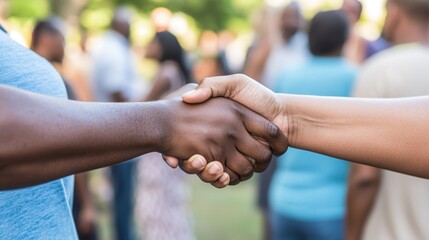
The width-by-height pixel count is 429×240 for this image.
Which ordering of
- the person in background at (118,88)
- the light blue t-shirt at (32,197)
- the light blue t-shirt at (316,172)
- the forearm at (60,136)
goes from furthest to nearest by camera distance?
the person in background at (118,88) → the light blue t-shirt at (316,172) → the light blue t-shirt at (32,197) → the forearm at (60,136)

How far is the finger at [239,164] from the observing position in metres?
2.64

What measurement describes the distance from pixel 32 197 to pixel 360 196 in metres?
1.85

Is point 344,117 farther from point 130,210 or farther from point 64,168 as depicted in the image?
point 130,210

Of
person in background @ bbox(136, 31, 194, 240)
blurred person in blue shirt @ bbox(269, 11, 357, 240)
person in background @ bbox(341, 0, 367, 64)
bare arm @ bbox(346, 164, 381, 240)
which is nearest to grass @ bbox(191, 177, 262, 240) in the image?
person in background @ bbox(136, 31, 194, 240)

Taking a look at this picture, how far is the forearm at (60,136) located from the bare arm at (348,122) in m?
0.45

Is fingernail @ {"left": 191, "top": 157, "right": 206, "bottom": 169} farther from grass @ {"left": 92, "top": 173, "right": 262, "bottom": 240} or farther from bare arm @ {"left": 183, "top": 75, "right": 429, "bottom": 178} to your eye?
grass @ {"left": 92, "top": 173, "right": 262, "bottom": 240}

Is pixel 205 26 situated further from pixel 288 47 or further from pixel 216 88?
pixel 216 88

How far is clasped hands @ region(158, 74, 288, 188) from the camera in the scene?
246 cm

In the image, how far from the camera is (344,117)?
2434 millimetres

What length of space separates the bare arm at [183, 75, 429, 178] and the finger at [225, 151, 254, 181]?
17 centimetres

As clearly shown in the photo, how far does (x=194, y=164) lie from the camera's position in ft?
8.09

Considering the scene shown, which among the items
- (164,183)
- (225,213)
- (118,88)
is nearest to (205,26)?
(225,213)

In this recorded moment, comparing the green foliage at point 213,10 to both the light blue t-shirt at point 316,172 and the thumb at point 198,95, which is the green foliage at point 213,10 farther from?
the thumb at point 198,95

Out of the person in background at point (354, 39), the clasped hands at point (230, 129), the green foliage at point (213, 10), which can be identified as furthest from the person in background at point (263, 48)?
the green foliage at point (213, 10)
